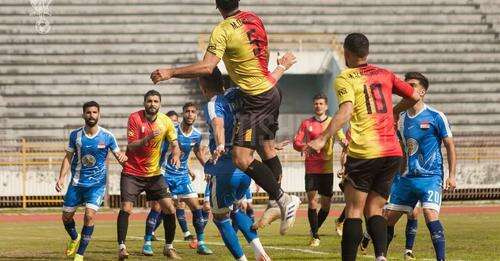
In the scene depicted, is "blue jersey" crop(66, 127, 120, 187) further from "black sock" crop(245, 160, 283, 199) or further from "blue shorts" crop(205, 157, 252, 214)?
"black sock" crop(245, 160, 283, 199)

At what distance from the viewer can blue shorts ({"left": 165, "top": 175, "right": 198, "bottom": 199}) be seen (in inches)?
743

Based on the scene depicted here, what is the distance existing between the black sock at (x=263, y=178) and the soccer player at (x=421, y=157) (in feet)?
8.02

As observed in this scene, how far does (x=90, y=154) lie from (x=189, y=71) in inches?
209

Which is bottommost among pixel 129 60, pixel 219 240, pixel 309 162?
pixel 219 240

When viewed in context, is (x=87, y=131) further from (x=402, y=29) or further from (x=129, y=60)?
(x=402, y=29)

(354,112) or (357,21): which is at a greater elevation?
(357,21)

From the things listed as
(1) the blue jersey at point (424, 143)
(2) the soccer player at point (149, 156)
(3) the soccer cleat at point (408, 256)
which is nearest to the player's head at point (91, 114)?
(2) the soccer player at point (149, 156)

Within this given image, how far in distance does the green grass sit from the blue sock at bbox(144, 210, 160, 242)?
0.95ft

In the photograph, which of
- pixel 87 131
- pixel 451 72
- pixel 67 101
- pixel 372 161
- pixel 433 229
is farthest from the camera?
pixel 451 72

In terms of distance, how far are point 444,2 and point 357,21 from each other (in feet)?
12.7

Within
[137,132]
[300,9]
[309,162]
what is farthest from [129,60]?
[137,132]

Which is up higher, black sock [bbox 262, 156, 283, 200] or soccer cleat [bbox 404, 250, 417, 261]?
black sock [bbox 262, 156, 283, 200]

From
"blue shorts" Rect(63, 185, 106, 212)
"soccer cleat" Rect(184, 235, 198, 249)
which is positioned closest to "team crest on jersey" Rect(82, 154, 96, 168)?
"blue shorts" Rect(63, 185, 106, 212)

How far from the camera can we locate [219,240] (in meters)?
19.0
